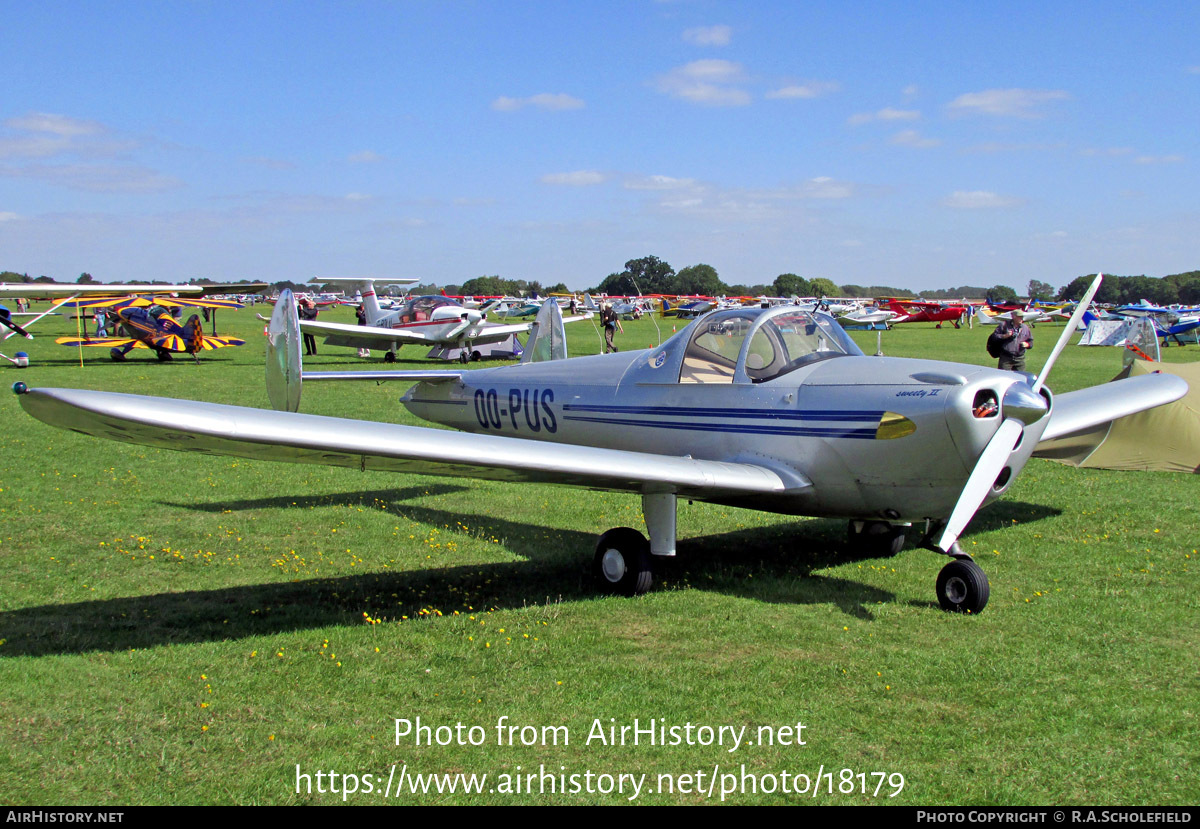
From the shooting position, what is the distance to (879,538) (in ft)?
24.9

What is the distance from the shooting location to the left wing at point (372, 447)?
Answer: 4145mm

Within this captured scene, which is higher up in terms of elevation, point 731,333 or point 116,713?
point 731,333

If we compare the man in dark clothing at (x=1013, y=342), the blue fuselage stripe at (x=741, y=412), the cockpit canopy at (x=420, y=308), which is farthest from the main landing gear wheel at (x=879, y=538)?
the cockpit canopy at (x=420, y=308)

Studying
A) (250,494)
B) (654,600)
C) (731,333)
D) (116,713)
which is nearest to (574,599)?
(654,600)

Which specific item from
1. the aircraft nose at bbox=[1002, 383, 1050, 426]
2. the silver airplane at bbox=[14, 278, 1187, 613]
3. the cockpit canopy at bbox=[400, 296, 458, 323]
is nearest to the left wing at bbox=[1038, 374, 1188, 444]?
the silver airplane at bbox=[14, 278, 1187, 613]

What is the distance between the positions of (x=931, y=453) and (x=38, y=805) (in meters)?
5.10

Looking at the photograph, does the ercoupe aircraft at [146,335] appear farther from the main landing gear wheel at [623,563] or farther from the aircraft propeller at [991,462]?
the aircraft propeller at [991,462]

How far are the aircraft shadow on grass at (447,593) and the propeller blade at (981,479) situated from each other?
824 millimetres

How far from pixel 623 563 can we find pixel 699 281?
Answer: 12668 centimetres

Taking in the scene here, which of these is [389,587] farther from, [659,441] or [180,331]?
[180,331]

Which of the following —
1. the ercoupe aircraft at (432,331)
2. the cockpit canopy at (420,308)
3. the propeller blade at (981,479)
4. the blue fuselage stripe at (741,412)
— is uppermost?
the cockpit canopy at (420,308)

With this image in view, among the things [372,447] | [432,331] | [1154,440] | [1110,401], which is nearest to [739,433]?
[372,447]

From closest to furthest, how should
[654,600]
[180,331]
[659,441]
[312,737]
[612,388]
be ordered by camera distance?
[312,737] → [654,600] → [659,441] → [612,388] → [180,331]

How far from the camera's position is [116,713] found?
434cm
